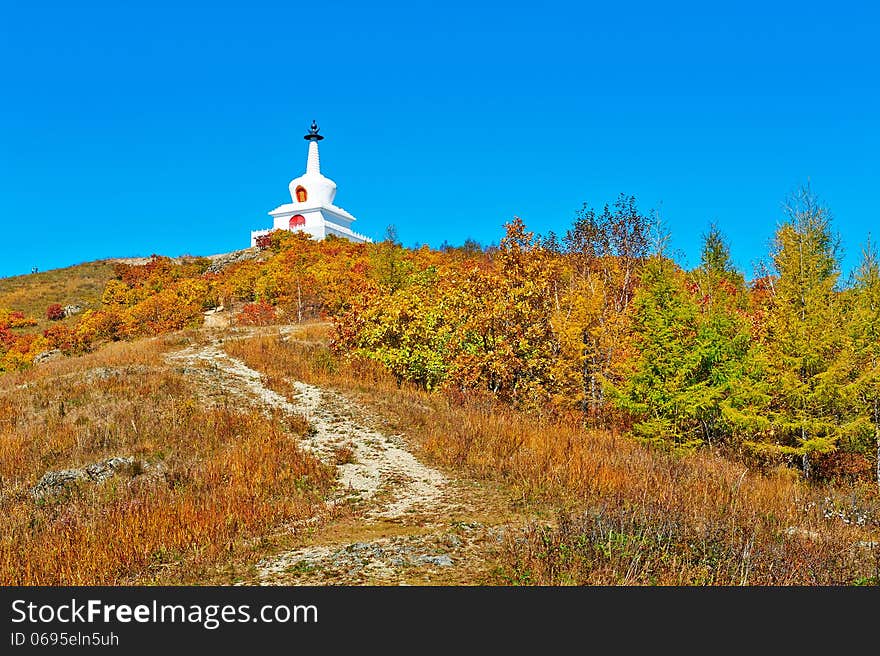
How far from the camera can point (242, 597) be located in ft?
16.3

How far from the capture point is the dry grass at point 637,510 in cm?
602

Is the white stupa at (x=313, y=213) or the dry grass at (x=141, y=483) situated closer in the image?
the dry grass at (x=141, y=483)

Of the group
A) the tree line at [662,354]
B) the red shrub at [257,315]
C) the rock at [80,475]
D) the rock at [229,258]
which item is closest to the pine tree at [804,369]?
the tree line at [662,354]

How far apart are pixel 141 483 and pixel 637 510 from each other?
814 cm

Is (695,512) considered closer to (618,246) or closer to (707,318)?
(707,318)

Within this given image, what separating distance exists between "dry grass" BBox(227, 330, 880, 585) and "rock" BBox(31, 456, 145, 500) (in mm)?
5926

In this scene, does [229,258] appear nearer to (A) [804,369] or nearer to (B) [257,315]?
(B) [257,315]

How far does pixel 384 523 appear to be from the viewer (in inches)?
324

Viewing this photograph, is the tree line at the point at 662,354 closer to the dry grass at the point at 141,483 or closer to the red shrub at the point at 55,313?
the dry grass at the point at 141,483

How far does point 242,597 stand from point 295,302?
122 ft

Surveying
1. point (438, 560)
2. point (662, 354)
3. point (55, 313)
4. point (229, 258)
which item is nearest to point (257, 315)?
point (55, 313)

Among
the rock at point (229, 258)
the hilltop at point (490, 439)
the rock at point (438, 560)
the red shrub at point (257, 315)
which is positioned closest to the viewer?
the rock at point (438, 560)

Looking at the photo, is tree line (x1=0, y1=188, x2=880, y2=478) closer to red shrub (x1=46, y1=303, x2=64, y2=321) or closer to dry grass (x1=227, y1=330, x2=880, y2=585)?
dry grass (x1=227, y1=330, x2=880, y2=585)

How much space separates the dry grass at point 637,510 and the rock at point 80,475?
593 centimetres
